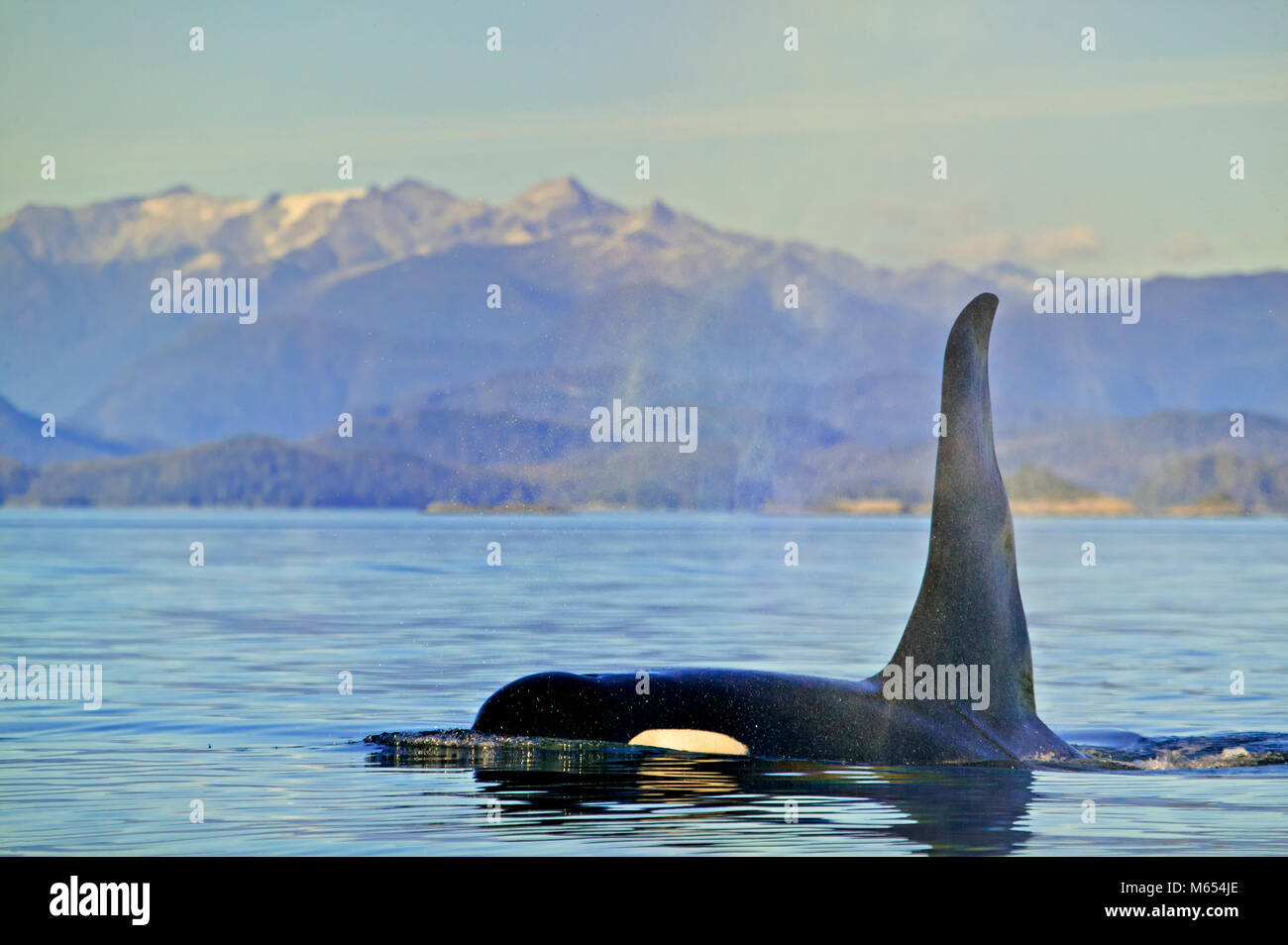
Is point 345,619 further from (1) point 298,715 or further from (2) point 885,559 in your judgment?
(2) point 885,559

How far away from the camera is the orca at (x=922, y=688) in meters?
13.7

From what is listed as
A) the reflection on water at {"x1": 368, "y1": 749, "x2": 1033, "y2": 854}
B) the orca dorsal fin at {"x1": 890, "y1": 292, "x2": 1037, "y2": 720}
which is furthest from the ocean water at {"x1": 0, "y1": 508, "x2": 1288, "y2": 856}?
the orca dorsal fin at {"x1": 890, "y1": 292, "x2": 1037, "y2": 720}

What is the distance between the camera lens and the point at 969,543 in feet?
47.1

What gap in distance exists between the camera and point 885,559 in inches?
2736

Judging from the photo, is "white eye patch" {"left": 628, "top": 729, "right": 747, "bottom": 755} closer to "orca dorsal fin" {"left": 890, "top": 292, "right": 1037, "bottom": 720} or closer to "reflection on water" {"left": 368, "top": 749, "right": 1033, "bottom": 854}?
"reflection on water" {"left": 368, "top": 749, "right": 1033, "bottom": 854}

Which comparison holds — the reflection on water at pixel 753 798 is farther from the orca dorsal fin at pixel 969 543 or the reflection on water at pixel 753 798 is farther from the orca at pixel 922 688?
the orca dorsal fin at pixel 969 543

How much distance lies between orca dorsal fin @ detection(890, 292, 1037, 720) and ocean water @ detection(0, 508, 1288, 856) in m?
1.05

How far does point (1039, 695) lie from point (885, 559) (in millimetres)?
47806

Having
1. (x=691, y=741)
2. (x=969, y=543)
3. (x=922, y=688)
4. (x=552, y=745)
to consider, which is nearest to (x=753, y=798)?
(x=691, y=741)

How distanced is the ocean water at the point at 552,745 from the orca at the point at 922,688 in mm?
238

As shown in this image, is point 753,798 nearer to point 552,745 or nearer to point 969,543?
point 552,745
